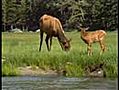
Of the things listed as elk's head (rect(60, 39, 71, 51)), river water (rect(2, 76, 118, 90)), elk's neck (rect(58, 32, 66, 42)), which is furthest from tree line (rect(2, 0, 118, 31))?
river water (rect(2, 76, 118, 90))

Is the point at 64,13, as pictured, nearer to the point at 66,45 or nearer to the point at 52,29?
the point at 52,29

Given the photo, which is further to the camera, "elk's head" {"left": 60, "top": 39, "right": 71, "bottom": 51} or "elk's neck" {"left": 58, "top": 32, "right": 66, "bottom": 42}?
"elk's neck" {"left": 58, "top": 32, "right": 66, "bottom": 42}

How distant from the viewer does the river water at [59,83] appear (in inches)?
486

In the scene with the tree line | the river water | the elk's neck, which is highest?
the tree line

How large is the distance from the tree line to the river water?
28029 mm

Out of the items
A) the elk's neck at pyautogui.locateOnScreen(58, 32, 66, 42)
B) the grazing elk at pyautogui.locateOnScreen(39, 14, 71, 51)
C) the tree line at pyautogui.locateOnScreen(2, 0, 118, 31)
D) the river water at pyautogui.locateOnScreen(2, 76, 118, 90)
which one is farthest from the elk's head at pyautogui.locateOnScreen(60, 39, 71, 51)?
the tree line at pyautogui.locateOnScreen(2, 0, 118, 31)

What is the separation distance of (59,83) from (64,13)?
33.0 m

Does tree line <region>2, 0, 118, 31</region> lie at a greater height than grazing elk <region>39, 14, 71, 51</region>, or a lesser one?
greater

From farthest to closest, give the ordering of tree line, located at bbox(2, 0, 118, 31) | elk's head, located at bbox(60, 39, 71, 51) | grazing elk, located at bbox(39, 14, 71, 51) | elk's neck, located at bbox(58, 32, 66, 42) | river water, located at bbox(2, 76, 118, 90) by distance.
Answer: tree line, located at bbox(2, 0, 118, 31), grazing elk, located at bbox(39, 14, 71, 51), elk's neck, located at bbox(58, 32, 66, 42), elk's head, located at bbox(60, 39, 71, 51), river water, located at bbox(2, 76, 118, 90)

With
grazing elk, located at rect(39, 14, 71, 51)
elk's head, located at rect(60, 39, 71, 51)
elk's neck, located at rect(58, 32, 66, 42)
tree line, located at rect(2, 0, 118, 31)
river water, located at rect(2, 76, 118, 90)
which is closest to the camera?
river water, located at rect(2, 76, 118, 90)

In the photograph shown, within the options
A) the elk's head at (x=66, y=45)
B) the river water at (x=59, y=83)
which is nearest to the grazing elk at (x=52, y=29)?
the elk's head at (x=66, y=45)

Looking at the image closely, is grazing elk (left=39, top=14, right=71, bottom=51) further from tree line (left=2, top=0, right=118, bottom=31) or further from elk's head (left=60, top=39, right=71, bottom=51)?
tree line (left=2, top=0, right=118, bottom=31)

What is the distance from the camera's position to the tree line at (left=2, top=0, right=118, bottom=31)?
143 ft

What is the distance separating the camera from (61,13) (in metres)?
46.2
